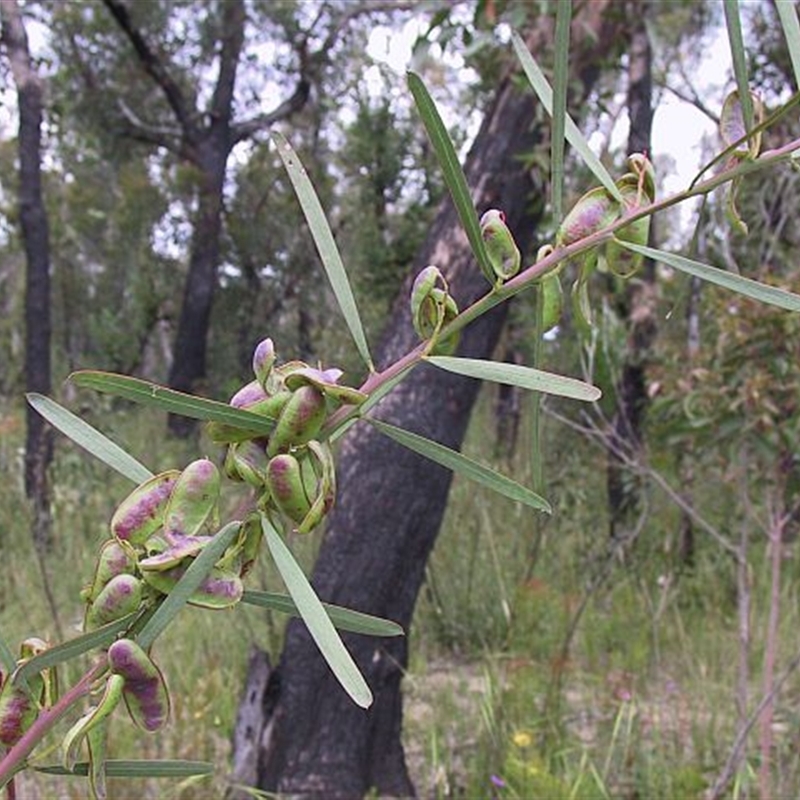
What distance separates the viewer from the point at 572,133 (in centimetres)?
33

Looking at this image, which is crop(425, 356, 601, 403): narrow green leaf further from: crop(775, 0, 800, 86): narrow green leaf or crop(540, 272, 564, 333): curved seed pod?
crop(775, 0, 800, 86): narrow green leaf

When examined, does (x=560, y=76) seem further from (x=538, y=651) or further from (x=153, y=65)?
(x=153, y=65)

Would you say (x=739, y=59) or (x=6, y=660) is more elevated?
(x=739, y=59)

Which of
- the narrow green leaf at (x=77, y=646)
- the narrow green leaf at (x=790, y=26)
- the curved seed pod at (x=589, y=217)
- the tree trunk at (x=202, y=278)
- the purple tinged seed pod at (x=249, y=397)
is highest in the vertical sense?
the tree trunk at (x=202, y=278)

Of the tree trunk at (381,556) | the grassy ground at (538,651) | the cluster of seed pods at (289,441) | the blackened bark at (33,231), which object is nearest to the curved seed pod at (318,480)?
the cluster of seed pods at (289,441)

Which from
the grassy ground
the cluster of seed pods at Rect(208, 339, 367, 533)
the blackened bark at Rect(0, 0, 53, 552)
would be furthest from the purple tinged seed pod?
the blackened bark at Rect(0, 0, 53, 552)

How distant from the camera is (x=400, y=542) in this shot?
192 centimetres

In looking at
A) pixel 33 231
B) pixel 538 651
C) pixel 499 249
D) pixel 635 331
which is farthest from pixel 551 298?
pixel 33 231

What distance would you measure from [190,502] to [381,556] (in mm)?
1684

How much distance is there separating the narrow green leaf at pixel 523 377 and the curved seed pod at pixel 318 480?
0.04 metres

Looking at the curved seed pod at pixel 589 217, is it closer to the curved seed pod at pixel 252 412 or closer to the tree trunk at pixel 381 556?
the curved seed pod at pixel 252 412

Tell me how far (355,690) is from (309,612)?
22 mm

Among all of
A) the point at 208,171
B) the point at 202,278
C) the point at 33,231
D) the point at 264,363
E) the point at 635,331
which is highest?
the point at 208,171

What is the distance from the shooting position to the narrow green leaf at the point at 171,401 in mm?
245
